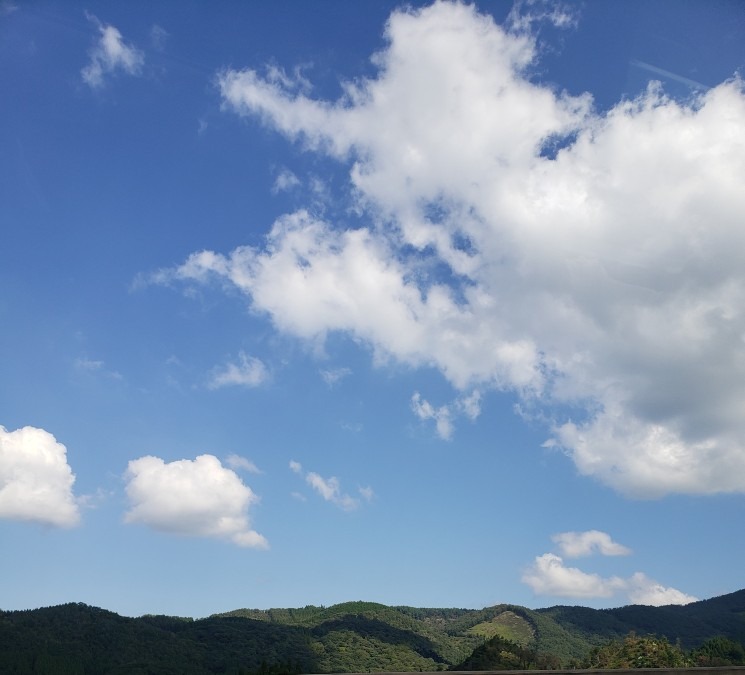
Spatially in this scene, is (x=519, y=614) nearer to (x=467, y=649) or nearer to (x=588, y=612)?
(x=588, y=612)

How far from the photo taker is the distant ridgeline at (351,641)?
90.2 meters

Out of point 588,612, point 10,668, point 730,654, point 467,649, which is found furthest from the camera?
point 588,612

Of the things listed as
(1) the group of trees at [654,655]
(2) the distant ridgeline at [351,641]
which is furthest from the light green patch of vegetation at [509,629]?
(1) the group of trees at [654,655]

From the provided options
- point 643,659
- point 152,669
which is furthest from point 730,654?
point 152,669

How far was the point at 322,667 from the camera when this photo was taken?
418ft

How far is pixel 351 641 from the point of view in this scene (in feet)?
478

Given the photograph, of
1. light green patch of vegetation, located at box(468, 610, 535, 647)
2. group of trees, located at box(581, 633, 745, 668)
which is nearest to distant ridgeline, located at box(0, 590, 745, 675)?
group of trees, located at box(581, 633, 745, 668)

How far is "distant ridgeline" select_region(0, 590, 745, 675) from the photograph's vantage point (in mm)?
90250

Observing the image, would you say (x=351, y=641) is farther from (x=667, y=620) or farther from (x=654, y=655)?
(x=654, y=655)

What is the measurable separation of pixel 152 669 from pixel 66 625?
32.3m

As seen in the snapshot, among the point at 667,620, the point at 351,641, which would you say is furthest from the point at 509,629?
the point at 351,641

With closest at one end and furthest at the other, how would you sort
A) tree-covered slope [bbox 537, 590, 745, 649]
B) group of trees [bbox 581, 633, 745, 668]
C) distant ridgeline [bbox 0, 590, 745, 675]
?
1. group of trees [bbox 581, 633, 745, 668]
2. distant ridgeline [bbox 0, 590, 745, 675]
3. tree-covered slope [bbox 537, 590, 745, 649]

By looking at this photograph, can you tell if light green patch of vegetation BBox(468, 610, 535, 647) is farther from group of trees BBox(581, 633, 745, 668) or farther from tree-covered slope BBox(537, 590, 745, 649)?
group of trees BBox(581, 633, 745, 668)

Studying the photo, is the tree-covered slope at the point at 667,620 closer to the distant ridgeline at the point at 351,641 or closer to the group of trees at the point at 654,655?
the distant ridgeline at the point at 351,641
